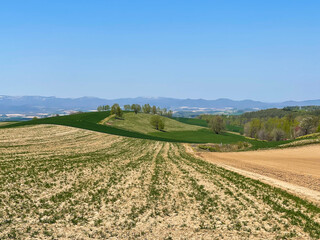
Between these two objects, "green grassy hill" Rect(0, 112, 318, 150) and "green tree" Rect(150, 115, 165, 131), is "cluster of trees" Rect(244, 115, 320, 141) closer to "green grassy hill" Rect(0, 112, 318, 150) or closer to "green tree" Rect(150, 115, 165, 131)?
"green grassy hill" Rect(0, 112, 318, 150)

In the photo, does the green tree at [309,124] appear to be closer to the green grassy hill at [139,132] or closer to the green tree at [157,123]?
the green grassy hill at [139,132]

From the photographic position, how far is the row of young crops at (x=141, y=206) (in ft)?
59.3

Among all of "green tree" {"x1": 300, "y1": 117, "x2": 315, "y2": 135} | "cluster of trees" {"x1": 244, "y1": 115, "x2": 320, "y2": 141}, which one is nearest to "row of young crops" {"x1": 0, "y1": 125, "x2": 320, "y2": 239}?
"cluster of trees" {"x1": 244, "y1": 115, "x2": 320, "y2": 141}

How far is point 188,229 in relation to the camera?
736 inches

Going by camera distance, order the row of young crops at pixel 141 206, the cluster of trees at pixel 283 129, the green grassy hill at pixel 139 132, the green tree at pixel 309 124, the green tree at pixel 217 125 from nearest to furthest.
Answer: the row of young crops at pixel 141 206 < the green grassy hill at pixel 139 132 < the green tree at pixel 309 124 < the cluster of trees at pixel 283 129 < the green tree at pixel 217 125

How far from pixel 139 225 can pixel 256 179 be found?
21.9m

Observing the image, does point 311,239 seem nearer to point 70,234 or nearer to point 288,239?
point 288,239

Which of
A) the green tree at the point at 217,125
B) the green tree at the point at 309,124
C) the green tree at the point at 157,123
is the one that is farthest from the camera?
the green tree at the point at 217,125

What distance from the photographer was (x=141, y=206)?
75.2ft

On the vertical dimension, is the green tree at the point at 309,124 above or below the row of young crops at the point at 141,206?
above

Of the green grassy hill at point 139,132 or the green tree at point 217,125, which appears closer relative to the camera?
the green grassy hill at point 139,132

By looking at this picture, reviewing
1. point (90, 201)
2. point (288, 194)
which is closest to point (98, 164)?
point (90, 201)

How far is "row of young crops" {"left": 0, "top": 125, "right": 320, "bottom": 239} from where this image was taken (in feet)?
59.3

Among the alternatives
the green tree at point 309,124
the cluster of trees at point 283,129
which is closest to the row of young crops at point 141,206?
the cluster of trees at point 283,129
